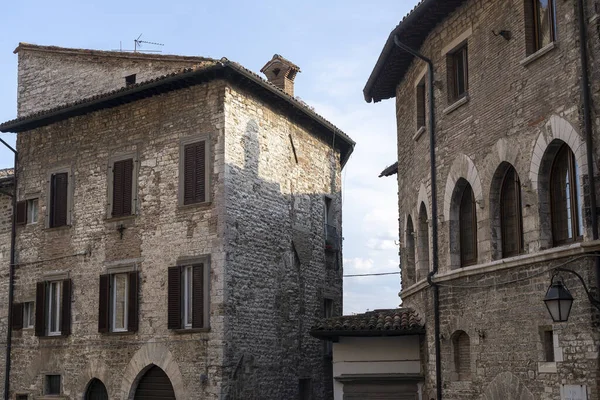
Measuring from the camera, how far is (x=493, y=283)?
12531mm

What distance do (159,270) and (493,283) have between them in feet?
30.1

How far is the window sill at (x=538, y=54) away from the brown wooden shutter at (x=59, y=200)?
44.6ft

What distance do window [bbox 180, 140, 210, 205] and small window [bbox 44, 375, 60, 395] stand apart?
6.04 metres

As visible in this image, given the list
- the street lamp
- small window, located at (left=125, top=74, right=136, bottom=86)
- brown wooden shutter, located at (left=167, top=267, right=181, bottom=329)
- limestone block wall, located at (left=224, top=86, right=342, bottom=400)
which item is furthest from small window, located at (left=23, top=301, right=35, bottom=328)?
the street lamp

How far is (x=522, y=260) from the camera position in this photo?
11.6m

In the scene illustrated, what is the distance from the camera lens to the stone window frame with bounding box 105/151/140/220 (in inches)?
788

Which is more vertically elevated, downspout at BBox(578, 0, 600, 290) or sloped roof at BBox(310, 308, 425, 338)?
downspout at BBox(578, 0, 600, 290)

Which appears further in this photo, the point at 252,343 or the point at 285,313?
the point at 285,313

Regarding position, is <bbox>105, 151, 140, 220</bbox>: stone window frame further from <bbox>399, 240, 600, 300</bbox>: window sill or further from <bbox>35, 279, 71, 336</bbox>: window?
<bbox>399, 240, 600, 300</bbox>: window sill

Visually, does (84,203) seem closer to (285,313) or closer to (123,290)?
(123,290)

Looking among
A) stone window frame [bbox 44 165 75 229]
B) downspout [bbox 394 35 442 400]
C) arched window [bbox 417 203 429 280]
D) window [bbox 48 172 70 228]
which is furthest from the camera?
window [bbox 48 172 70 228]

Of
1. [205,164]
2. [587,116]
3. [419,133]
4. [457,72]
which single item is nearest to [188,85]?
[205,164]

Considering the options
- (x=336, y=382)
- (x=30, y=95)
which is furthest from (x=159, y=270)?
(x=30, y=95)

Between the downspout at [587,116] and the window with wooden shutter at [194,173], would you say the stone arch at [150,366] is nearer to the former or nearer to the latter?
the window with wooden shutter at [194,173]
